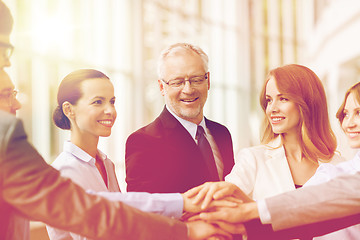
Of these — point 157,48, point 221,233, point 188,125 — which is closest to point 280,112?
point 188,125

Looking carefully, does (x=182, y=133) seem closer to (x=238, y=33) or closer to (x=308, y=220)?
(x=308, y=220)

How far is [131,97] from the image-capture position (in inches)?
269

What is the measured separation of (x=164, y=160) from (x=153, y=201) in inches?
14.0

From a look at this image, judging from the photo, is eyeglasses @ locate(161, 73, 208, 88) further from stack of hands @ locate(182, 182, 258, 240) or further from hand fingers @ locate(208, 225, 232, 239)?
hand fingers @ locate(208, 225, 232, 239)

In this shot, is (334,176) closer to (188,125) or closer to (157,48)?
(188,125)

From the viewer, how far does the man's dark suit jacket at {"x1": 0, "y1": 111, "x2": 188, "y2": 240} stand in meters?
1.16

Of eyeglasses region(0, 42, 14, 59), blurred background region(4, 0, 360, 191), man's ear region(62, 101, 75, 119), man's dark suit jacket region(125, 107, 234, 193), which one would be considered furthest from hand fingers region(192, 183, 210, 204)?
eyeglasses region(0, 42, 14, 59)

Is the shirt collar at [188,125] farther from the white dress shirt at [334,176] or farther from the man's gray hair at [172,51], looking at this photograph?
the white dress shirt at [334,176]

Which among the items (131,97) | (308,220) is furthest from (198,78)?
(131,97)

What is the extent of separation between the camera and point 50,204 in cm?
124

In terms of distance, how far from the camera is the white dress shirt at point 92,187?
4.78 ft

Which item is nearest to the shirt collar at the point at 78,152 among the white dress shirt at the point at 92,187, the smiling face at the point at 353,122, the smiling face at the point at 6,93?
the white dress shirt at the point at 92,187

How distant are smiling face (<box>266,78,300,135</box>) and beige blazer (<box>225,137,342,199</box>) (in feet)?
0.38

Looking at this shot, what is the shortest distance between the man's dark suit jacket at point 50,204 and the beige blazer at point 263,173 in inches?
22.2
